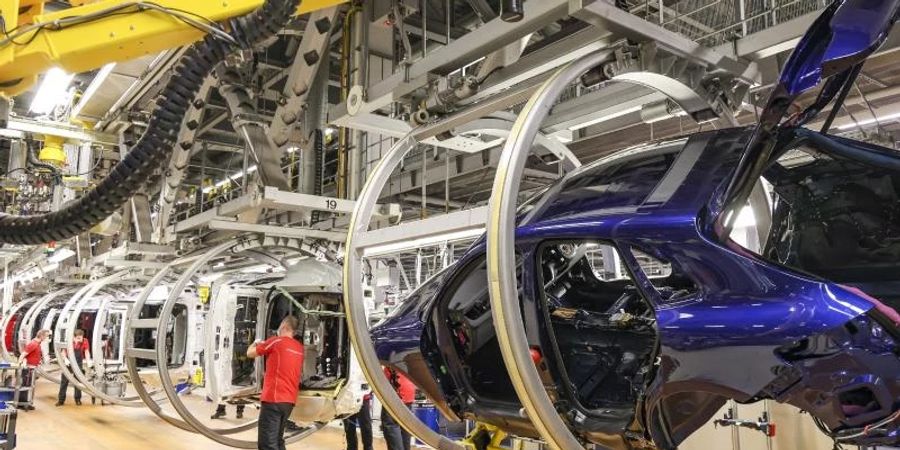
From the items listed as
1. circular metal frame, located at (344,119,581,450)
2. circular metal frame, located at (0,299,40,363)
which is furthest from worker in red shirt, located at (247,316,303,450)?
circular metal frame, located at (0,299,40,363)

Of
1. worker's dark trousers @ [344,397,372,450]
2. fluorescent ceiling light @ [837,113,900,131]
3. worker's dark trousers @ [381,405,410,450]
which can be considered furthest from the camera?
worker's dark trousers @ [344,397,372,450]

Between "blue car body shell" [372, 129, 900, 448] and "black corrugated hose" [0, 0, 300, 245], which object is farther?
"black corrugated hose" [0, 0, 300, 245]

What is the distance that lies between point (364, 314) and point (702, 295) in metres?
1.84

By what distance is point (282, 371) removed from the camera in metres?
7.73

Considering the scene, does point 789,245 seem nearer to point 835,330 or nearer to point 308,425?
point 835,330

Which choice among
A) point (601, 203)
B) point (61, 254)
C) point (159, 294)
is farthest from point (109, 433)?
point (601, 203)

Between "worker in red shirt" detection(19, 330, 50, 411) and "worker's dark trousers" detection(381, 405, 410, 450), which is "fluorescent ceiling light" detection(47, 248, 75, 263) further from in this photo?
"worker's dark trousers" detection(381, 405, 410, 450)

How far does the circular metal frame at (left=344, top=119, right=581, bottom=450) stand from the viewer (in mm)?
3656

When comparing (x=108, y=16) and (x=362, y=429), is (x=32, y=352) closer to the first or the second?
(x=362, y=429)

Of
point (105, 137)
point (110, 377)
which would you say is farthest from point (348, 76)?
point (110, 377)

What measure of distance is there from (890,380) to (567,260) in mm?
2277

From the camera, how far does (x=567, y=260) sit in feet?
14.4

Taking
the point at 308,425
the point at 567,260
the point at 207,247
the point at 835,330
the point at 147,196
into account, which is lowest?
the point at 308,425

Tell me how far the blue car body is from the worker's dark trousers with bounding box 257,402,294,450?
404 centimetres
